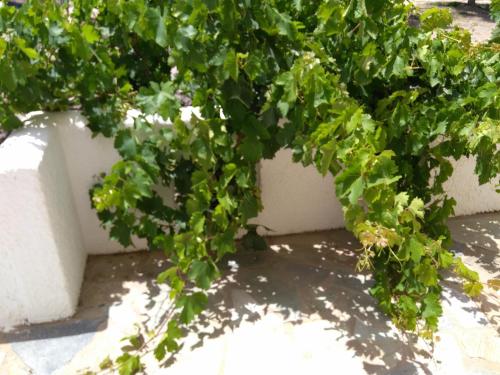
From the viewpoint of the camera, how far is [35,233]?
2438mm

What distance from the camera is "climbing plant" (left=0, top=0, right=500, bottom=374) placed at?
2107 mm

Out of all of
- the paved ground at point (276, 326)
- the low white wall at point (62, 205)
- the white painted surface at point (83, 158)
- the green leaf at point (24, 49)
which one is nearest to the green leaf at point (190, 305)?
the paved ground at point (276, 326)

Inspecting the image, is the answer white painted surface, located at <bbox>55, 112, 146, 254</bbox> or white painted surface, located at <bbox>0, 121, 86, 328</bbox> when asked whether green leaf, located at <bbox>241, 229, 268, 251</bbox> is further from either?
white painted surface, located at <bbox>0, 121, 86, 328</bbox>

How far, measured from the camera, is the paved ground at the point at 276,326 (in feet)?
7.75

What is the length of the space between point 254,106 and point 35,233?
1243 mm

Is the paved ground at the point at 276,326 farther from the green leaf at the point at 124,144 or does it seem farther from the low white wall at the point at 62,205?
the green leaf at the point at 124,144

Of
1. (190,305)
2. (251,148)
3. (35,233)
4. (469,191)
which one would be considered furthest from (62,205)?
(469,191)

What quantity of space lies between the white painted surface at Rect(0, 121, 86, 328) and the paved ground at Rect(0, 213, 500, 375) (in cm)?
13

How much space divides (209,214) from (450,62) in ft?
4.79

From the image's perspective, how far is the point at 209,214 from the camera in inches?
103

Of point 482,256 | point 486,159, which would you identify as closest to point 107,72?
point 486,159

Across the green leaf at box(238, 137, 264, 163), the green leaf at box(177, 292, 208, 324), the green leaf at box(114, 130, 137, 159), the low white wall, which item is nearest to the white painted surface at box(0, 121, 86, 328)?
the low white wall

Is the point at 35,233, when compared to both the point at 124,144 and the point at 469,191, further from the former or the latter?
the point at 469,191

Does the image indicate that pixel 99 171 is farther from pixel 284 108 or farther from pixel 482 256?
pixel 482 256
